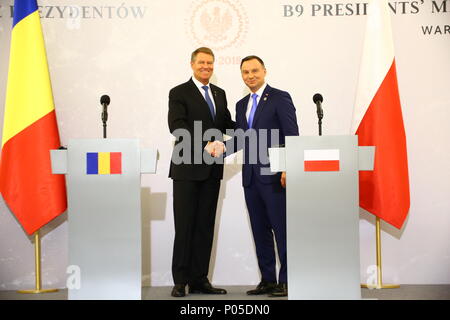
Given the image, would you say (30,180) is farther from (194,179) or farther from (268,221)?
(268,221)

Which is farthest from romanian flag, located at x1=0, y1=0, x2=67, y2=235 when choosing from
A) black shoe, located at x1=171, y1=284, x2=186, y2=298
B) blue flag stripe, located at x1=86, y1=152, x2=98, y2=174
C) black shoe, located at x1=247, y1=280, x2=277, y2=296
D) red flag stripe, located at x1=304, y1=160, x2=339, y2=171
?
red flag stripe, located at x1=304, y1=160, x2=339, y2=171

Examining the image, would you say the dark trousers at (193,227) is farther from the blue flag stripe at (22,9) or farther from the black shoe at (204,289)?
the blue flag stripe at (22,9)

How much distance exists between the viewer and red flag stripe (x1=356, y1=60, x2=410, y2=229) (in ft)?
16.1

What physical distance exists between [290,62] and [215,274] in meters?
2.12

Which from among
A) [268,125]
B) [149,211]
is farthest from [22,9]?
[268,125]

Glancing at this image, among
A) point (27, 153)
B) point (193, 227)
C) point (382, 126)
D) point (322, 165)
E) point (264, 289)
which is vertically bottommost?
point (264, 289)

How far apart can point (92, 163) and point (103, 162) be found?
0.08 metres

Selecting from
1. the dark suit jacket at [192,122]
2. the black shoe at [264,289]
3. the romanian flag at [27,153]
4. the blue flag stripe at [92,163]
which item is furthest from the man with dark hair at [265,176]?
the romanian flag at [27,153]

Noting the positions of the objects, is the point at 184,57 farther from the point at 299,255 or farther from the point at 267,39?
the point at 299,255

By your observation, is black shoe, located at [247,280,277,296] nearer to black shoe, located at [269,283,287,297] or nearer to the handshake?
black shoe, located at [269,283,287,297]

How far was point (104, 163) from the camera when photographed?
4.11 m

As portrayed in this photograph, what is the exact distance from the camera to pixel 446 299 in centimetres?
448

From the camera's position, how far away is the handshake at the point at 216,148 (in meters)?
4.51
